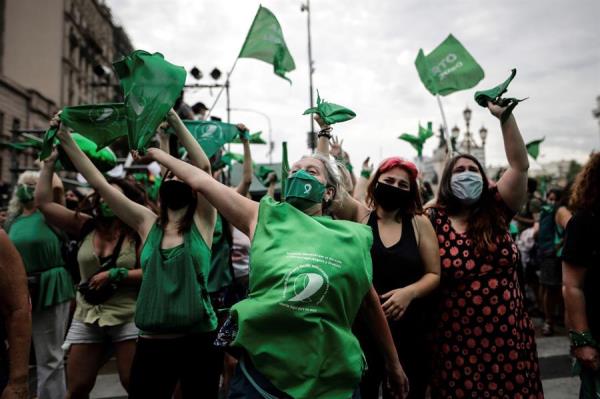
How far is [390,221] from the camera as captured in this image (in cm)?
311

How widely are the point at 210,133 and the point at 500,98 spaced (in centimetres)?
202

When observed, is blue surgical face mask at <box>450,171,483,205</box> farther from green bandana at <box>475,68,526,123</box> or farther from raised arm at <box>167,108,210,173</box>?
raised arm at <box>167,108,210,173</box>

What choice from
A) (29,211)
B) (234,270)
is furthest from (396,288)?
(29,211)

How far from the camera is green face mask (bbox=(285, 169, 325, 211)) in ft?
7.16

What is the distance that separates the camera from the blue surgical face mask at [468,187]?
3033mm

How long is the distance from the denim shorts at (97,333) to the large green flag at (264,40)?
296 centimetres

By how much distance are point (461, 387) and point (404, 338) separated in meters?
0.40

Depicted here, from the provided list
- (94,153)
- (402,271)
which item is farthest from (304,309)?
(94,153)

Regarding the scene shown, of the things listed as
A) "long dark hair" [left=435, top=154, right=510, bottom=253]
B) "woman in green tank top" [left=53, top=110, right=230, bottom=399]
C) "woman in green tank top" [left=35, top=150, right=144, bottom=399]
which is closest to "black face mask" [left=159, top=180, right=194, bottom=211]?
"woman in green tank top" [left=53, top=110, right=230, bottom=399]

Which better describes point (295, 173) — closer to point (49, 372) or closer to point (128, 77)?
point (128, 77)

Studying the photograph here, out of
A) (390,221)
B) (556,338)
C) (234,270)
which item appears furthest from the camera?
(556,338)

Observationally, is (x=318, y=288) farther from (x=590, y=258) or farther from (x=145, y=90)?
(x=590, y=258)

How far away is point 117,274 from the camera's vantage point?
11.9ft

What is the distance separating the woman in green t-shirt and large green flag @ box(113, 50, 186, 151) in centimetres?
208
